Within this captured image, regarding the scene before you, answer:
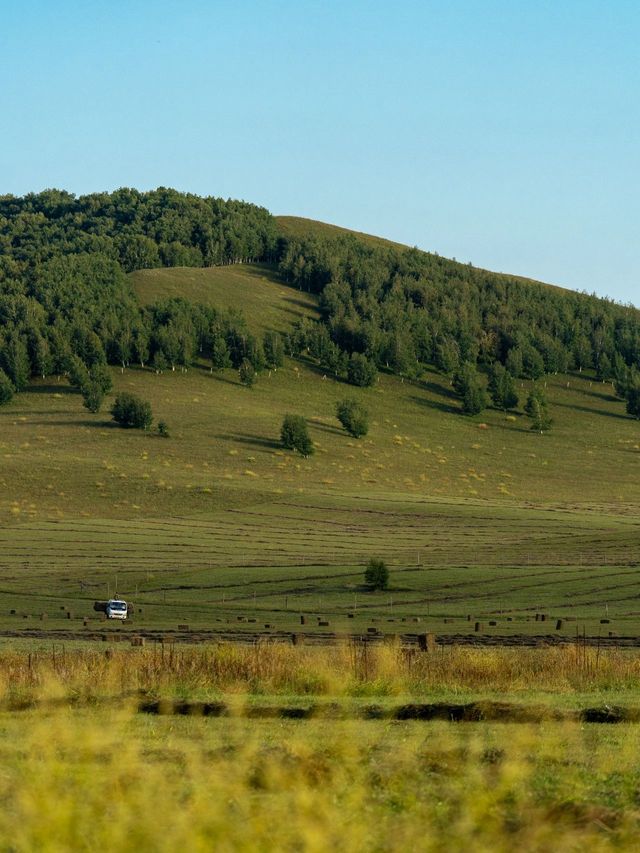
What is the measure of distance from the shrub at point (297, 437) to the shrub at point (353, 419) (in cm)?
1426

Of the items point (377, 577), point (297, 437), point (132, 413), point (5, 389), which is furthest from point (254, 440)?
point (377, 577)

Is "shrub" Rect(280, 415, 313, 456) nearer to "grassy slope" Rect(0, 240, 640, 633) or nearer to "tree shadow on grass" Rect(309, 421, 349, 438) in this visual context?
"grassy slope" Rect(0, 240, 640, 633)

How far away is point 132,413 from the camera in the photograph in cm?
16562

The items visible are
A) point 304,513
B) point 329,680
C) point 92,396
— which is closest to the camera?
point 329,680

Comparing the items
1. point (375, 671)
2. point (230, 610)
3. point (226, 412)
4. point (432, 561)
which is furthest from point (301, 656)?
point (226, 412)

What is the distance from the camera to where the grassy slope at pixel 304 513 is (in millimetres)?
71375

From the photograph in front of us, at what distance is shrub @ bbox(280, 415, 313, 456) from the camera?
158625 millimetres

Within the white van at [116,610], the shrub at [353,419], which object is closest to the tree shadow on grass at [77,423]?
the shrub at [353,419]

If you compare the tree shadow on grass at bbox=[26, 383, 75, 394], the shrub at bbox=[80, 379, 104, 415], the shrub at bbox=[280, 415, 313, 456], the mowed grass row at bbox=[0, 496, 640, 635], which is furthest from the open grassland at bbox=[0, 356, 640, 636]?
the shrub at bbox=[80, 379, 104, 415]

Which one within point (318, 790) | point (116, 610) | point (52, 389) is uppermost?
point (318, 790)

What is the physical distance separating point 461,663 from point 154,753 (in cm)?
1334

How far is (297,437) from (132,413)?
2340cm

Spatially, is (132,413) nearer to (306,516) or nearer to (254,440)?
(254,440)

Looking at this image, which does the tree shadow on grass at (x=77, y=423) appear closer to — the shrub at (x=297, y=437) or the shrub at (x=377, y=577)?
the shrub at (x=297, y=437)
